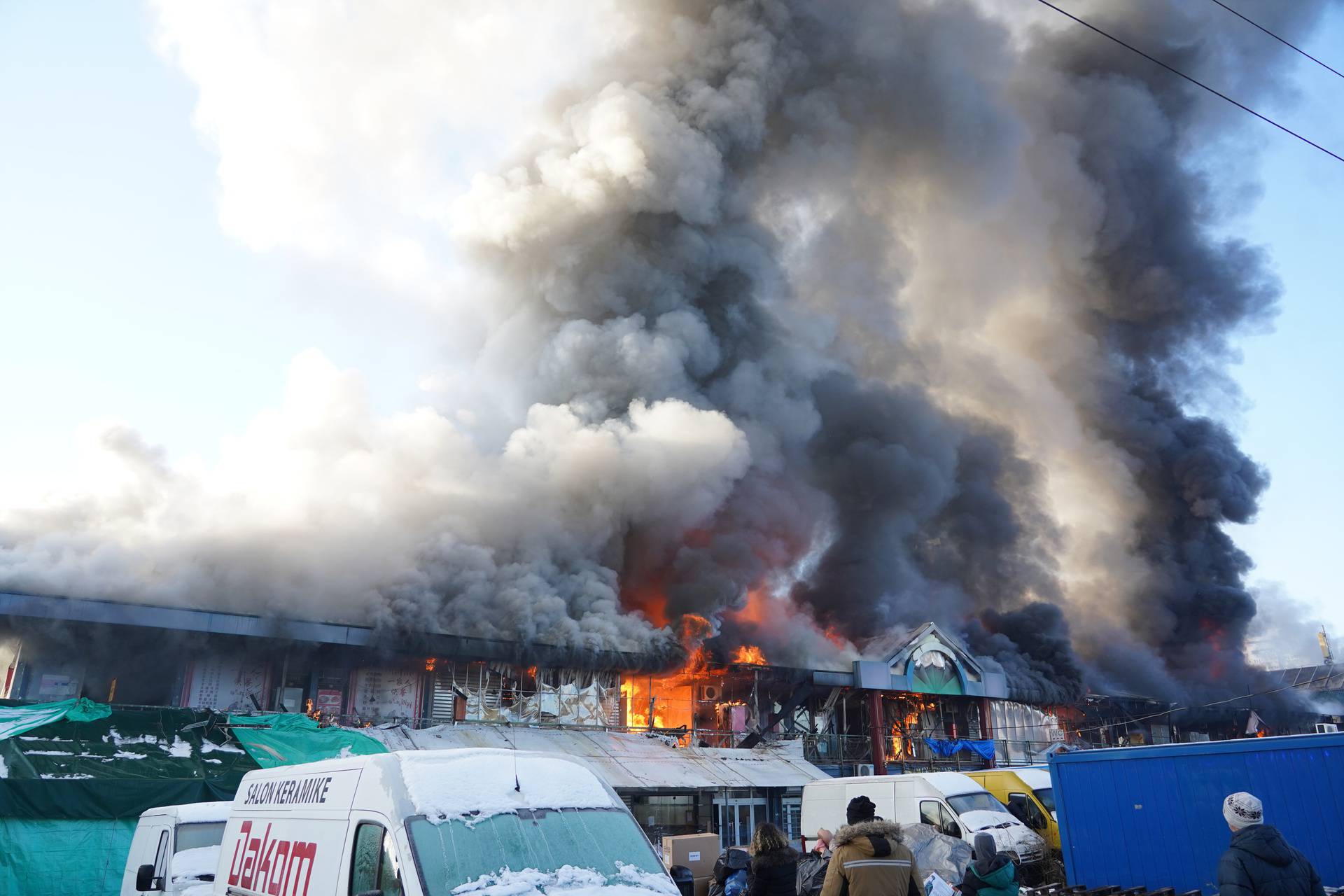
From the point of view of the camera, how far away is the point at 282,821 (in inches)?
281

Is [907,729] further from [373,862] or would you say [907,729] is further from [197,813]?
[373,862]

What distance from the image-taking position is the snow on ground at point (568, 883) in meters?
5.19

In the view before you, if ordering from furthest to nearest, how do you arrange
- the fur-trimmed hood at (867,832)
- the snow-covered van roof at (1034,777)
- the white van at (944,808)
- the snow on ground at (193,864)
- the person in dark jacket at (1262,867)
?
the snow-covered van roof at (1034,777) → the white van at (944,808) → the snow on ground at (193,864) → the fur-trimmed hood at (867,832) → the person in dark jacket at (1262,867)

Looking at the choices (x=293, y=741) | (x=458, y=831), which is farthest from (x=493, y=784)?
(x=293, y=741)

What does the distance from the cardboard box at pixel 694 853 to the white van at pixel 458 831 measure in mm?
7207

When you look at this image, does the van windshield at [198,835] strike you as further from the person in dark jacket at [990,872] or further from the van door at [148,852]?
the person in dark jacket at [990,872]

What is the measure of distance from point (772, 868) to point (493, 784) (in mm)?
2324

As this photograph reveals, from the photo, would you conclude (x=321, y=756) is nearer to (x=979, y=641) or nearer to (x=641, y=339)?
(x=641, y=339)

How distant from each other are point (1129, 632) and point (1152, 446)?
37.8 feet

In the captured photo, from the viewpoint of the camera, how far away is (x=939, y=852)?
41.3ft

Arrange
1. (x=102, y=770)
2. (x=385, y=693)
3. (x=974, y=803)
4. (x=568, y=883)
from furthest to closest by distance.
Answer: (x=385, y=693)
(x=974, y=803)
(x=102, y=770)
(x=568, y=883)

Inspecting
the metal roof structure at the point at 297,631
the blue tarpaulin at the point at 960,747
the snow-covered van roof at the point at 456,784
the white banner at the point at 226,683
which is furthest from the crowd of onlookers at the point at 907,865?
the blue tarpaulin at the point at 960,747

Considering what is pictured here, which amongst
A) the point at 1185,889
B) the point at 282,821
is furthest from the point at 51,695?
the point at 1185,889

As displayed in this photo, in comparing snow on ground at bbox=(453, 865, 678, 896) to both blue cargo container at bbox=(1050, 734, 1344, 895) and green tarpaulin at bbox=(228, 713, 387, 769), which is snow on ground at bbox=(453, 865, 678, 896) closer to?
blue cargo container at bbox=(1050, 734, 1344, 895)
